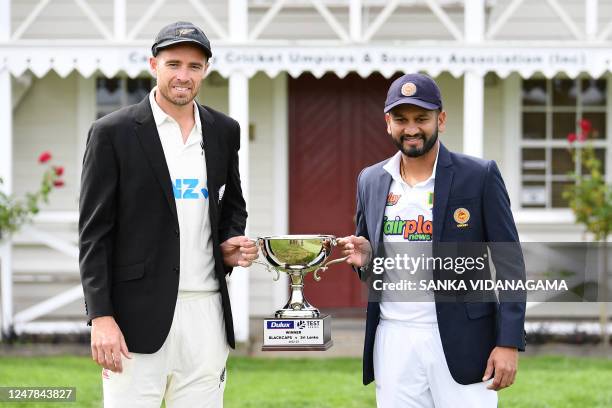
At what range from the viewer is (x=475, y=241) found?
11.9ft

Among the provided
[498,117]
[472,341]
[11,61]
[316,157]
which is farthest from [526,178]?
[472,341]

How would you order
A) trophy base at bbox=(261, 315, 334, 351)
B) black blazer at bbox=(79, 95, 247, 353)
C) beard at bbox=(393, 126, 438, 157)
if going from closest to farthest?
1. black blazer at bbox=(79, 95, 247, 353)
2. beard at bbox=(393, 126, 438, 157)
3. trophy base at bbox=(261, 315, 334, 351)

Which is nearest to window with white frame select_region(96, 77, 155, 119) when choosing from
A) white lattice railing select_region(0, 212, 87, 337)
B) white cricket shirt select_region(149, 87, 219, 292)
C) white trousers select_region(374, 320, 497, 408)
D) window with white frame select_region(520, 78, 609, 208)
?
white lattice railing select_region(0, 212, 87, 337)

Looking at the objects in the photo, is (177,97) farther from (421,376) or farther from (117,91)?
(117,91)

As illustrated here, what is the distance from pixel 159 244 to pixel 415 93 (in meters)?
1.10

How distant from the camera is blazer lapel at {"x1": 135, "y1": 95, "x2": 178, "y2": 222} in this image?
3.58m

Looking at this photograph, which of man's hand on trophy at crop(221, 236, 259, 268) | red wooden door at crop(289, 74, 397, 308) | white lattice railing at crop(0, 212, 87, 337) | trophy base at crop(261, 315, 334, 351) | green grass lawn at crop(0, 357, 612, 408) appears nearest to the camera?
man's hand on trophy at crop(221, 236, 259, 268)

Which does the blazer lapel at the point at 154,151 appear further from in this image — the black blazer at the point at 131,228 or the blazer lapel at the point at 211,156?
the blazer lapel at the point at 211,156

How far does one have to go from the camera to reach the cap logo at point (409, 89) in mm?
3607

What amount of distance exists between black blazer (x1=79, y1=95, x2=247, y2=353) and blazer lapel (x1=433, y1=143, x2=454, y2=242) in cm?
97

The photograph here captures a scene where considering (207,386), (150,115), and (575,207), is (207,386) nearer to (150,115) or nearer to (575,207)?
(150,115)

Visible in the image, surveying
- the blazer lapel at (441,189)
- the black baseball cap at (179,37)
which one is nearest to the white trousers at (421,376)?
the blazer lapel at (441,189)

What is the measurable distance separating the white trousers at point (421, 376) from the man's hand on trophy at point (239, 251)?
606 millimetres

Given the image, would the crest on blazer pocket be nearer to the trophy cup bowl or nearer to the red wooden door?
the trophy cup bowl
